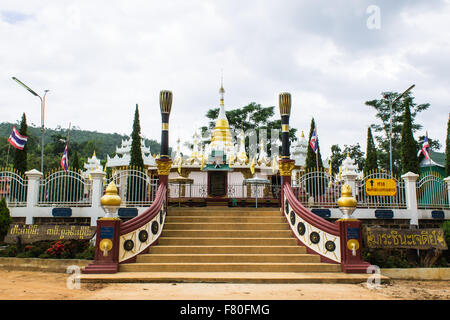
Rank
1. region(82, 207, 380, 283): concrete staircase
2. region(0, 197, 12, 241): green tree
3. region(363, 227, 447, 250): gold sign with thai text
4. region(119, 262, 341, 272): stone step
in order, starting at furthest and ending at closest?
region(0, 197, 12, 241): green tree < region(363, 227, 447, 250): gold sign with thai text < region(119, 262, 341, 272): stone step < region(82, 207, 380, 283): concrete staircase

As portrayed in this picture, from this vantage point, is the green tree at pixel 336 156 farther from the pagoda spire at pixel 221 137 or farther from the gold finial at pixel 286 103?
the gold finial at pixel 286 103

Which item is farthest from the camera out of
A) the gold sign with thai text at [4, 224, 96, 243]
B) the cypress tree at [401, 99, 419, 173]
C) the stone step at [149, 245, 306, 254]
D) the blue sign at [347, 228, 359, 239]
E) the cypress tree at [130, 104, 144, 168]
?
the cypress tree at [130, 104, 144, 168]

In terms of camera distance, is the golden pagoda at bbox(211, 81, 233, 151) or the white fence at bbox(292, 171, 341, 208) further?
the golden pagoda at bbox(211, 81, 233, 151)

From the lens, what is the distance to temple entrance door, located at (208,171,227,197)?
1808 cm

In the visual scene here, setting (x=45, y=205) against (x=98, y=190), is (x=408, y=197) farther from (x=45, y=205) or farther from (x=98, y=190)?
(x=45, y=205)

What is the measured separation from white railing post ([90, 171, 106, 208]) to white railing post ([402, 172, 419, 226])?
31.4ft

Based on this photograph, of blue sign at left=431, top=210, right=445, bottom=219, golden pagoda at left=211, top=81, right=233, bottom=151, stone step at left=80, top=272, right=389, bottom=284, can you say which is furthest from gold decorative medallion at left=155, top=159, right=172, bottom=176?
golden pagoda at left=211, top=81, right=233, bottom=151

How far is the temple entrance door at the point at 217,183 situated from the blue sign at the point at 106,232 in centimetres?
1029

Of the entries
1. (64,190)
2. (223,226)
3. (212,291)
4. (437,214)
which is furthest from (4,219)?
(437,214)

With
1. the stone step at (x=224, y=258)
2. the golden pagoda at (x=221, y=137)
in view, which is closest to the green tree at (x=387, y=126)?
the golden pagoda at (x=221, y=137)

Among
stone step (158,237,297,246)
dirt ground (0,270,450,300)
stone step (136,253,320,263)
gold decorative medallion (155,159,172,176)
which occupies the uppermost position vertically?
gold decorative medallion (155,159,172,176)

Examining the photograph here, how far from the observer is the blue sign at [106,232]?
7.88m

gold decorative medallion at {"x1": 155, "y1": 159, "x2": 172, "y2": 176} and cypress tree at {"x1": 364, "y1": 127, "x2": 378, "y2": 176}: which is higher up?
cypress tree at {"x1": 364, "y1": 127, "x2": 378, "y2": 176}

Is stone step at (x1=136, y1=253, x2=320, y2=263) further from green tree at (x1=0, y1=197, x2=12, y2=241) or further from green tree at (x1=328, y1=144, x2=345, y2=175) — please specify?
green tree at (x1=328, y1=144, x2=345, y2=175)
